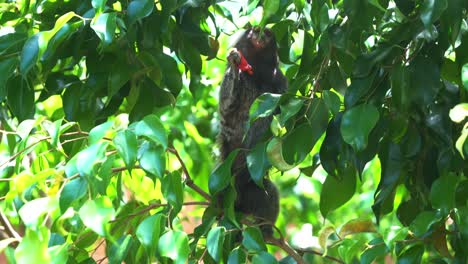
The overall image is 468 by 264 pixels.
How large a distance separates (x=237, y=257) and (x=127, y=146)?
1.08ft

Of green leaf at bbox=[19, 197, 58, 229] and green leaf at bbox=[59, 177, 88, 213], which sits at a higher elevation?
green leaf at bbox=[19, 197, 58, 229]

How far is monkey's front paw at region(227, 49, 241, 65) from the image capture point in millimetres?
2072

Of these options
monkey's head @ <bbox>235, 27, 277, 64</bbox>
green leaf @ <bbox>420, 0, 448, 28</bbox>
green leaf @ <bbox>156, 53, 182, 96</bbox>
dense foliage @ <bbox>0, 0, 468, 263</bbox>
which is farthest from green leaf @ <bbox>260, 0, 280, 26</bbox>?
monkey's head @ <bbox>235, 27, 277, 64</bbox>

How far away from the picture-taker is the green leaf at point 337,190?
170 cm

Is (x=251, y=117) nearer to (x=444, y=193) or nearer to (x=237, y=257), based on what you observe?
(x=237, y=257)

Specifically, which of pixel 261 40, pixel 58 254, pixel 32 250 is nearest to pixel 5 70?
pixel 58 254

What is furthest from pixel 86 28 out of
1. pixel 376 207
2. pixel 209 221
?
pixel 376 207

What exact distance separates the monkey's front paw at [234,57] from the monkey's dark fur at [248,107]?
12cm

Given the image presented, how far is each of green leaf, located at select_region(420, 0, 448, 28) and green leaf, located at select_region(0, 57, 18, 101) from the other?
2.68 feet

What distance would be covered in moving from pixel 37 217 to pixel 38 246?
62 mm

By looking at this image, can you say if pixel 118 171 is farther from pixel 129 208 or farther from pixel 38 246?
pixel 38 246

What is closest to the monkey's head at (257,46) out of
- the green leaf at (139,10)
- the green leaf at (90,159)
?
the green leaf at (139,10)

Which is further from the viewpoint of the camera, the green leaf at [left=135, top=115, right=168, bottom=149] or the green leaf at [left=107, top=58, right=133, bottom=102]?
the green leaf at [left=107, top=58, right=133, bottom=102]

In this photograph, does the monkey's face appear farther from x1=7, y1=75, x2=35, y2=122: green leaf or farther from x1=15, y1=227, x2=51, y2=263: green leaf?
x1=15, y1=227, x2=51, y2=263: green leaf
